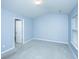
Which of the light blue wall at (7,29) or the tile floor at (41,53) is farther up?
the light blue wall at (7,29)

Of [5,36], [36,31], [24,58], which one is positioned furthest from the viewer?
[36,31]

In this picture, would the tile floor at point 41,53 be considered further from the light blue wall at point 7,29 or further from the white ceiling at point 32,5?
the white ceiling at point 32,5

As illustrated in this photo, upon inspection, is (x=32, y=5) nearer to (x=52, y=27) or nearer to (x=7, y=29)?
(x=7, y=29)

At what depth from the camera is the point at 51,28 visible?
7.57 metres

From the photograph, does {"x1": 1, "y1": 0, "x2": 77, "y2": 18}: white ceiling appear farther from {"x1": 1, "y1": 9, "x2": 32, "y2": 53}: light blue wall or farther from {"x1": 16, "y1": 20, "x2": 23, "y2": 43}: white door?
{"x1": 16, "y1": 20, "x2": 23, "y2": 43}: white door

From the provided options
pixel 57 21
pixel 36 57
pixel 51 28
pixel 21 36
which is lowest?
pixel 36 57

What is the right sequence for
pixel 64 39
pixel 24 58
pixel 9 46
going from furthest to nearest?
1. pixel 64 39
2. pixel 9 46
3. pixel 24 58

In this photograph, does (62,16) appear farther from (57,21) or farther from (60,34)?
(60,34)

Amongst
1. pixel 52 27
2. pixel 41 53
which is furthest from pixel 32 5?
pixel 52 27

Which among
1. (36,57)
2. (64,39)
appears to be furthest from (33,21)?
(36,57)

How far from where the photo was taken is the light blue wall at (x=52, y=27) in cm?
693

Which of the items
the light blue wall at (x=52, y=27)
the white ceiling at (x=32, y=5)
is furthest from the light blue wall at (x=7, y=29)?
the light blue wall at (x=52, y=27)

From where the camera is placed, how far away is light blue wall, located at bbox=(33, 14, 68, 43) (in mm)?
6926

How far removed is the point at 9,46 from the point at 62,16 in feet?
15.2
